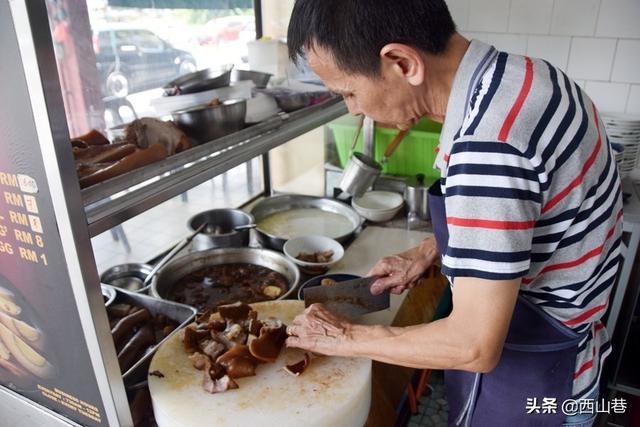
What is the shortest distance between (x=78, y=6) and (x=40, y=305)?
121 cm

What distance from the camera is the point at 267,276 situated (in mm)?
1599

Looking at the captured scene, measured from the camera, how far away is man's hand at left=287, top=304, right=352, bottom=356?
3.30 feet

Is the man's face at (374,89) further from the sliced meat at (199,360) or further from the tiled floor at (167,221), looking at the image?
the tiled floor at (167,221)

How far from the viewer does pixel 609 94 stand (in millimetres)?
2316

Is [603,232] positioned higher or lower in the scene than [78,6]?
lower

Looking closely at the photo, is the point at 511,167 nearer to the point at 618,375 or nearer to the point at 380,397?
the point at 380,397

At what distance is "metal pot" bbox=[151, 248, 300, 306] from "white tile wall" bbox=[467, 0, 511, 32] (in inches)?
65.9

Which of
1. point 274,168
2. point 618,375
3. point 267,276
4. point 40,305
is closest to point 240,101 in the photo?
point 267,276

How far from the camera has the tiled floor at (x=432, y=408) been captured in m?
2.09

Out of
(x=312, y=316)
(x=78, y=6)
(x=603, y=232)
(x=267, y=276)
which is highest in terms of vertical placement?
(x=78, y=6)

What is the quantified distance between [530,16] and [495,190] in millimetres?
2054

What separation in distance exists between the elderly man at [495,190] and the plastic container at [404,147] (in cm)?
133

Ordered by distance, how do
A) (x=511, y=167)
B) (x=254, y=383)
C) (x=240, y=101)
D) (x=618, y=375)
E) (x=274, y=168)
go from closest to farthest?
(x=511, y=167), (x=254, y=383), (x=240, y=101), (x=618, y=375), (x=274, y=168)

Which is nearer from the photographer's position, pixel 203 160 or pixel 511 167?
pixel 511 167
